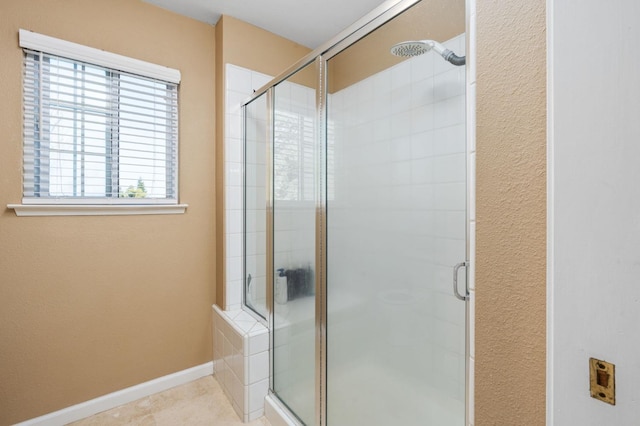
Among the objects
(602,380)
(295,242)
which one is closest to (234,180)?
(295,242)

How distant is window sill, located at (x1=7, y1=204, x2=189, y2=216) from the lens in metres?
1.49

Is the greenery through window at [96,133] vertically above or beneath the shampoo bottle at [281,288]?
above

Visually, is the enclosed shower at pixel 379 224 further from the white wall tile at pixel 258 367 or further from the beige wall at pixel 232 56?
the beige wall at pixel 232 56

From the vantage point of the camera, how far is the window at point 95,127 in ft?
5.01

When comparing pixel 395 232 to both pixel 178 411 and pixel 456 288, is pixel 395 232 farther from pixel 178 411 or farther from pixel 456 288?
pixel 178 411

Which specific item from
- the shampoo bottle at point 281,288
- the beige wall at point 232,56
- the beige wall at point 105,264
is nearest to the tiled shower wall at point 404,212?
the shampoo bottle at point 281,288

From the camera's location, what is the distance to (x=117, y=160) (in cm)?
176

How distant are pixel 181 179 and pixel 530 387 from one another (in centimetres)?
197

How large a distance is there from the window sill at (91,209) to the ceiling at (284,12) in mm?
1230

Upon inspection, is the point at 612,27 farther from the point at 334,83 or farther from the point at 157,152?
the point at 157,152

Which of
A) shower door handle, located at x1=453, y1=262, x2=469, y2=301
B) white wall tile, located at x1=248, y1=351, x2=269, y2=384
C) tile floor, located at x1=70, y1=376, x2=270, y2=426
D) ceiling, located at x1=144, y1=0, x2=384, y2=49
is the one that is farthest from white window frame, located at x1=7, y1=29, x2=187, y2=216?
shower door handle, located at x1=453, y1=262, x2=469, y2=301

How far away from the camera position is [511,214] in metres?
0.63

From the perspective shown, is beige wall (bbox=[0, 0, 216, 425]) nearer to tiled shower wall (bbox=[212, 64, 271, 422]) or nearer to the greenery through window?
the greenery through window

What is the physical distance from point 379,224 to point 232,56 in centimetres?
158
